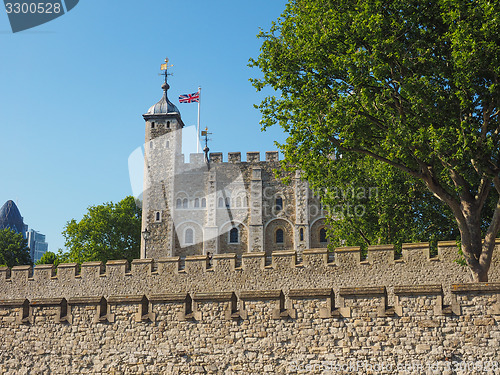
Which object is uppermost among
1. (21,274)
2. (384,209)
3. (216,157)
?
(216,157)

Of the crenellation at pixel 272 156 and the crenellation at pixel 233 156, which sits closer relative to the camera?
the crenellation at pixel 272 156

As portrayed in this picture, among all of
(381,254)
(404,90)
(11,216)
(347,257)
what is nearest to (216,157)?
(347,257)

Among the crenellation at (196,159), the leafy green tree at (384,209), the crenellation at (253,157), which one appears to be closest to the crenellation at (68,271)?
the leafy green tree at (384,209)

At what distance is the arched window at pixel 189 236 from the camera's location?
173ft

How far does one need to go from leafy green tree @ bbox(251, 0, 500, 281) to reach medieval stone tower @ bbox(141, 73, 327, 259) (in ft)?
121

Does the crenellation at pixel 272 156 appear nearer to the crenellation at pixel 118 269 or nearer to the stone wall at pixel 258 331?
the crenellation at pixel 118 269

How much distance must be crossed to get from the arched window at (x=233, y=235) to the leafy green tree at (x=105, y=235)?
9.51 metres

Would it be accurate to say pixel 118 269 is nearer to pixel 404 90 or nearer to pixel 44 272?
pixel 44 272

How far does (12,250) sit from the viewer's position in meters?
55.8

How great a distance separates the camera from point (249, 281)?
65.8 feet

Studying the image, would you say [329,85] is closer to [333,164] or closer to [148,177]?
[333,164]

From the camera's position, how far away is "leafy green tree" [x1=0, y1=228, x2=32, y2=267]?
2163 inches

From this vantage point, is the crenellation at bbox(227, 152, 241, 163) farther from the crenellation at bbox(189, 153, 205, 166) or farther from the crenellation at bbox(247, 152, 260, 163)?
the crenellation at bbox(189, 153, 205, 166)

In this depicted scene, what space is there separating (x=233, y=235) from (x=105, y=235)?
12259 millimetres
